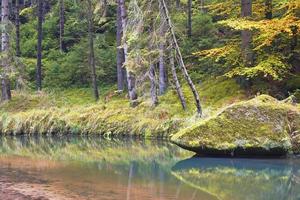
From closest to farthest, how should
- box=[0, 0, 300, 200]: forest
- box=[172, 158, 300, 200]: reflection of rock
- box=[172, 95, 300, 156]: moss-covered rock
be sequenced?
1. box=[172, 158, 300, 200]: reflection of rock
2. box=[0, 0, 300, 200]: forest
3. box=[172, 95, 300, 156]: moss-covered rock

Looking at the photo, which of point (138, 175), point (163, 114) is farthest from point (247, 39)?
point (138, 175)

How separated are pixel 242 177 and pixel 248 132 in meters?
2.69

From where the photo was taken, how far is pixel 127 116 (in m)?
21.6

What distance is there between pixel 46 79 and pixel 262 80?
1665 centimetres

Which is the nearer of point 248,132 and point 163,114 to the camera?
point 248,132

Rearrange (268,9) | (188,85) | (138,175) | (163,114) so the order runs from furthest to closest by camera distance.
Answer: (188,85)
(268,9)
(163,114)
(138,175)

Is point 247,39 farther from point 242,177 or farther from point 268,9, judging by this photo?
point 242,177

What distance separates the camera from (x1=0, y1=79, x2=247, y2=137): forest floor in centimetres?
2034

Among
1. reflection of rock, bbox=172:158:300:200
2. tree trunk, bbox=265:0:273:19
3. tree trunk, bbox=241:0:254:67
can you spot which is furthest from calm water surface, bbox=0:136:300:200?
tree trunk, bbox=265:0:273:19

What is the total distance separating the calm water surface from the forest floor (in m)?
2.84

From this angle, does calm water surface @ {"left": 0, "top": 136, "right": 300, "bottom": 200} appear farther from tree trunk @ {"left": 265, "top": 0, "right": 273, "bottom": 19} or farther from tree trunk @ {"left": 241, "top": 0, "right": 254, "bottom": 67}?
tree trunk @ {"left": 265, "top": 0, "right": 273, "bottom": 19}

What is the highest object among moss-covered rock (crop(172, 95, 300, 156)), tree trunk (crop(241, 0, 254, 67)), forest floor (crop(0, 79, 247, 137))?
tree trunk (crop(241, 0, 254, 67))

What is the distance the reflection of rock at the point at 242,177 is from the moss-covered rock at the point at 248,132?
0.37 metres

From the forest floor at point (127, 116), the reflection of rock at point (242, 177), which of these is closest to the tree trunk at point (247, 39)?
the forest floor at point (127, 116)
